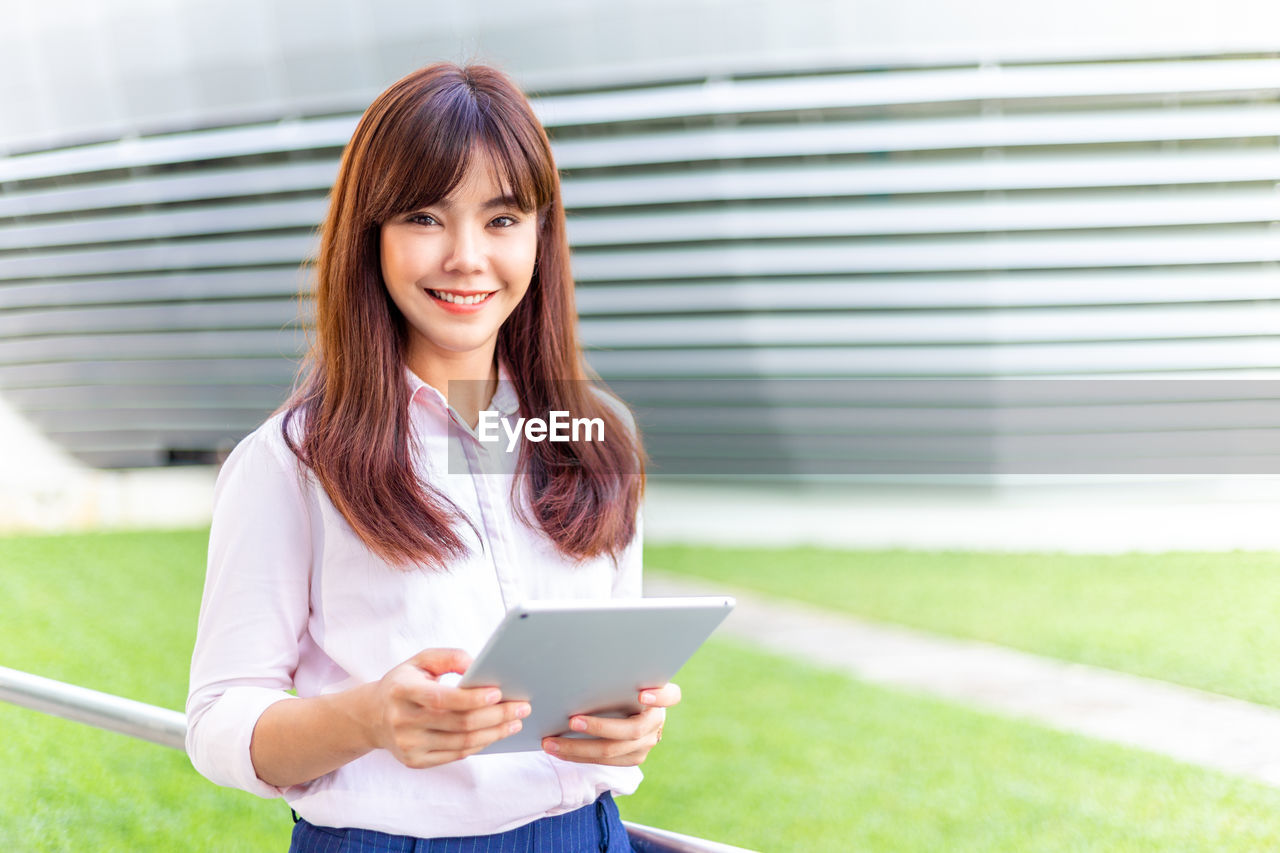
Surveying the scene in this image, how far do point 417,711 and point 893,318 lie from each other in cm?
705

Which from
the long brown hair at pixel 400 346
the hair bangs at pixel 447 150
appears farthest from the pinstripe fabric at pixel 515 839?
the hair bangs at pixel 447 150

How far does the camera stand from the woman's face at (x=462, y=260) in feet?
3.62

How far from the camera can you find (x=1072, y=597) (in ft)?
21.2

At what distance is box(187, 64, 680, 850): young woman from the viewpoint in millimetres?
1020

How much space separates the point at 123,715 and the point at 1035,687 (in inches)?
Answer: 175

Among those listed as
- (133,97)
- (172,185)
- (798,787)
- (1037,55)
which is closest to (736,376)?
(1037,55)

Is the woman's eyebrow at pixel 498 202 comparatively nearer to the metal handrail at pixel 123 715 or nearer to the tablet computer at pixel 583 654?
the tablet computer at pixel 583 654

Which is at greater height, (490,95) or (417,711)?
(490,95)

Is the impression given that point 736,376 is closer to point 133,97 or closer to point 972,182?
point 972,182

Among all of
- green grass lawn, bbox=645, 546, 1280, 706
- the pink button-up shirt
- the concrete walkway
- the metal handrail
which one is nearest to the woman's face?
the pink button-up shirt

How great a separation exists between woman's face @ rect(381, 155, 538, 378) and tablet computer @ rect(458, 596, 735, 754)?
0.37 metres

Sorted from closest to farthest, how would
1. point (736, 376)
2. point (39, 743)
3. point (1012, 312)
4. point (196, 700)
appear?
1. point (196, 700)
2. point (39, 743)
3. point (1012, 312)
4. point (736, 376)

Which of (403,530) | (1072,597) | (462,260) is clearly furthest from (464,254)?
(1072,597)

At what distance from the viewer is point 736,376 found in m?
8.05
